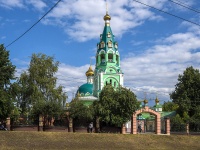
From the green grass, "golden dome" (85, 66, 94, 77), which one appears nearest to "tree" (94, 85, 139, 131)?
the green grass

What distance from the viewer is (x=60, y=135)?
86.6 feet

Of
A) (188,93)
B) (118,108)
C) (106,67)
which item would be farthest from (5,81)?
(188,93)

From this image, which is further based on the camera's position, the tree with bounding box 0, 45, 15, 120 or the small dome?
the small dome

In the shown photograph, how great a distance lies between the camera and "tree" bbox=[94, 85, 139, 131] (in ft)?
117

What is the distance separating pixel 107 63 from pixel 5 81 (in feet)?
104

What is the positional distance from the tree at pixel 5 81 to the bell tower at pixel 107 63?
29673 mm

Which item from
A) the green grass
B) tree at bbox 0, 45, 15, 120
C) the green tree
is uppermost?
tree at bbox 0, 45, 15, 120

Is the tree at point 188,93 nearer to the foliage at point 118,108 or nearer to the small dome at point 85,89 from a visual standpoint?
the small dome at point 85,89

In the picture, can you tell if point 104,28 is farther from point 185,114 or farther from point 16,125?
point 16,125

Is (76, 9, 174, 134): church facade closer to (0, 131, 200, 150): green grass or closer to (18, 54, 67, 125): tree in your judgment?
(18, 54, 67, 125): tree

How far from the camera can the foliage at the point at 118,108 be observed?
35812 mm

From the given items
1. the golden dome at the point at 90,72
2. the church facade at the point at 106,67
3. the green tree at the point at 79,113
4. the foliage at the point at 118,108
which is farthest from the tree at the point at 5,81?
the golden dome at the point at 90,72

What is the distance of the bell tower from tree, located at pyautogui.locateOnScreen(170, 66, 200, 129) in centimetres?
1122

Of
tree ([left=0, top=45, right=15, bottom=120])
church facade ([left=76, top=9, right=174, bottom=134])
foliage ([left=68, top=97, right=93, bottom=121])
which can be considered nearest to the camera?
tree ([left=0, top=45, right=15, bottom=120])
